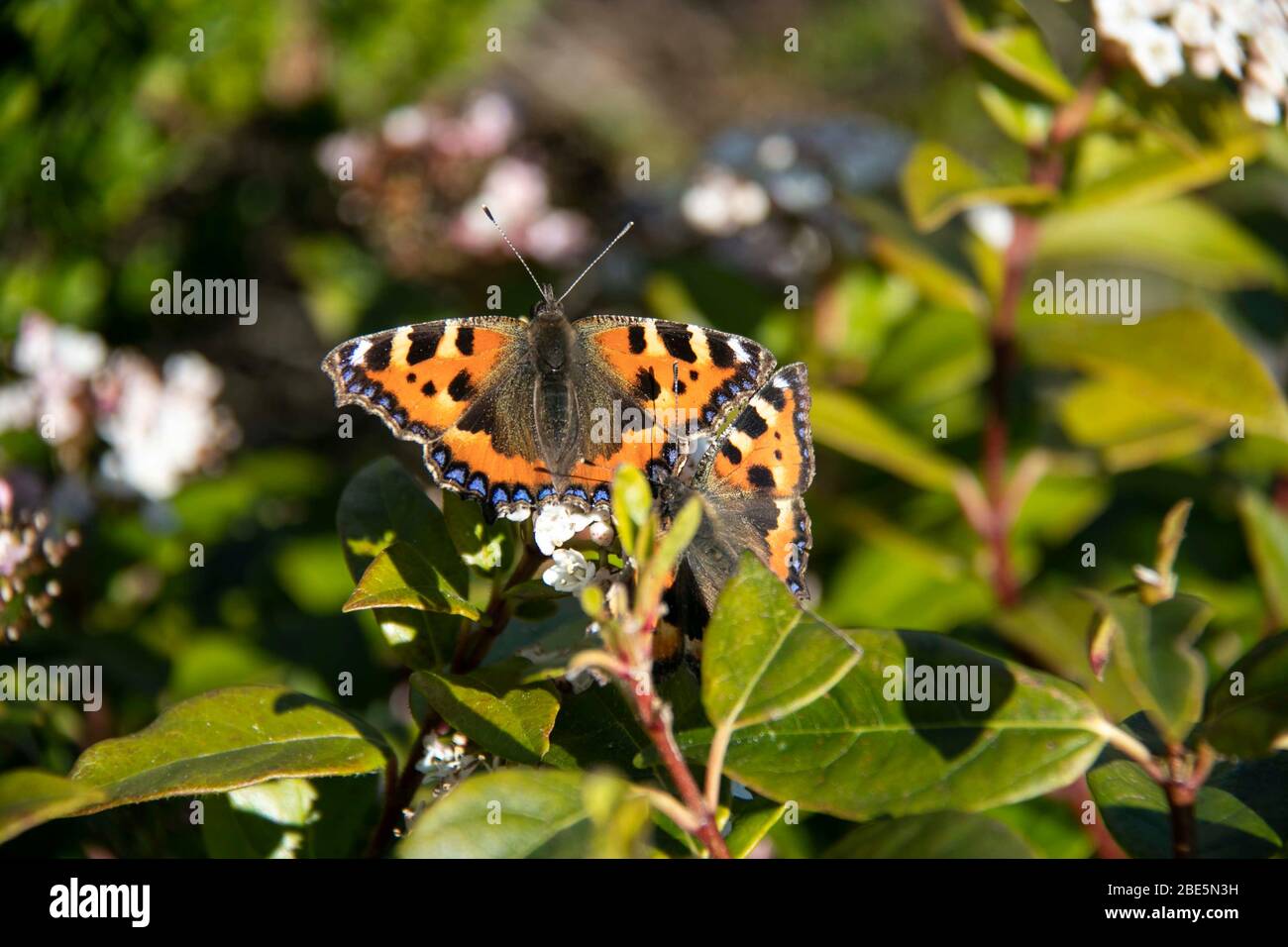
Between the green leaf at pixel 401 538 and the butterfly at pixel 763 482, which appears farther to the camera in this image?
the butterfly at pixel 763 482

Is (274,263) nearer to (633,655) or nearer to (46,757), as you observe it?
(46,757)

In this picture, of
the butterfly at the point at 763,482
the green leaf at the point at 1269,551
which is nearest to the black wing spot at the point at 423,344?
the butterfly at the point at 763,482

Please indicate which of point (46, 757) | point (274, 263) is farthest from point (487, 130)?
point (46, 757)

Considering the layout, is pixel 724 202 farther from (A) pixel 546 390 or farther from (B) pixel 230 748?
(B) pixel 230 748

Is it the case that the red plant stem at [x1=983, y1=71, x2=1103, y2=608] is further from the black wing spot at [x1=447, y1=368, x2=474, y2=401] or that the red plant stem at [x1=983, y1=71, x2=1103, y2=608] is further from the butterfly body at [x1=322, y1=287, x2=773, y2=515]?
the black wing spot at [x1=447, y1=368, x2=474, y2=401]

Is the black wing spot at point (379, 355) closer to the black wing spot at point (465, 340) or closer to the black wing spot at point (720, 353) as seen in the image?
the black wing spot at point (465, 340)

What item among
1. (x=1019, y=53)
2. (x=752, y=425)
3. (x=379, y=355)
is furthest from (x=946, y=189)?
(x=379, y=355)
